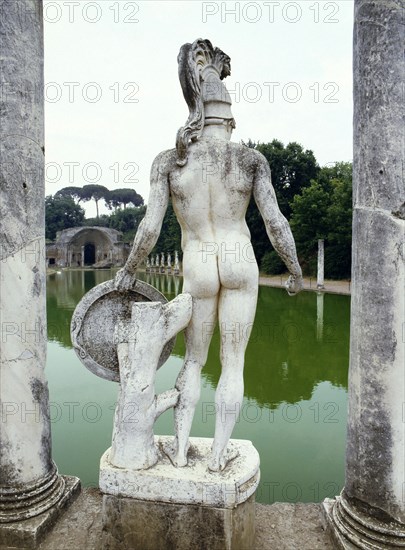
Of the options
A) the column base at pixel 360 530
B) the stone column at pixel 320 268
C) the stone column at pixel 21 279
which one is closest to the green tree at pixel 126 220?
the stone column at pixel 320 268

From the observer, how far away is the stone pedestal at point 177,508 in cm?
244

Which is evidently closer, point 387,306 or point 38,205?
point 387,306

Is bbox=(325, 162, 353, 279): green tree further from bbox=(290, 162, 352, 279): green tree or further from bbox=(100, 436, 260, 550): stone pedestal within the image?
bbox=(100, 436, 260, 550): stone pedestal

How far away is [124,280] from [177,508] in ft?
4.42

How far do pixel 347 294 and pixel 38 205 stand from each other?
16.3 metres

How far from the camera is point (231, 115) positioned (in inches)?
107

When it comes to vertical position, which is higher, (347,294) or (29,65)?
(29,65)

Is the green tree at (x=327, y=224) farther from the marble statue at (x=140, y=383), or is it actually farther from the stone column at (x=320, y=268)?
the marble statue at (x=140, y=383)

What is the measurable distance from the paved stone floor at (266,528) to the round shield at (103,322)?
1.00 meters

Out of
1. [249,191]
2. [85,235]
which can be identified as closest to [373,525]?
[249,191]

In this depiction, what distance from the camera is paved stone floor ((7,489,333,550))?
2723mm

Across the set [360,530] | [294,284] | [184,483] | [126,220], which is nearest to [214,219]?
[294,284]

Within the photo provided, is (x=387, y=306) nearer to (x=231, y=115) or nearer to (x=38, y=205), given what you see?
(x=231, y=115)

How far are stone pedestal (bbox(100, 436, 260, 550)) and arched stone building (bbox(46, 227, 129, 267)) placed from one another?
145ft
